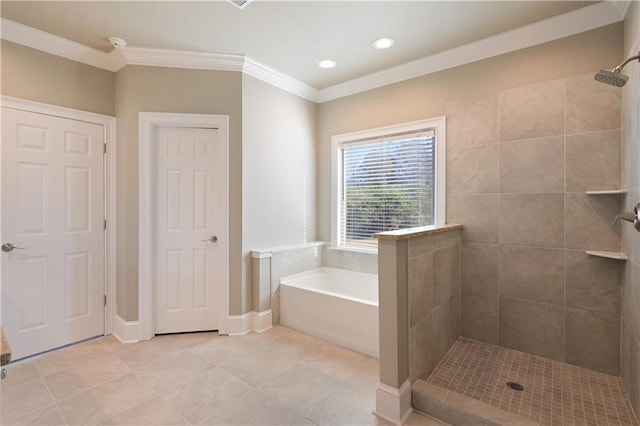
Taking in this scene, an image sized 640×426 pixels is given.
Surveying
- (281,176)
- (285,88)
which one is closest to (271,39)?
(285,88)

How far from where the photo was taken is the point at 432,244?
88.4 inches

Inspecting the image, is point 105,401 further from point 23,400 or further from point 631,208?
point 631,208

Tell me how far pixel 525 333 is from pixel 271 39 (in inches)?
128

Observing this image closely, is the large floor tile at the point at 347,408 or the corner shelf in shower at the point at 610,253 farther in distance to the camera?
the corner shelf in shower at the point at 610,253

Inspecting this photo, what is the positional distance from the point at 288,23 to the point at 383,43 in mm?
862

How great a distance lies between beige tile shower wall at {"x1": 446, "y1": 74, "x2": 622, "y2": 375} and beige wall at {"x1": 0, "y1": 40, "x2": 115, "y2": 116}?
3.32m

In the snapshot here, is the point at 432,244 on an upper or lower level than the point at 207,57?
lower

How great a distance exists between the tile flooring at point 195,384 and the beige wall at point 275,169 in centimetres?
70

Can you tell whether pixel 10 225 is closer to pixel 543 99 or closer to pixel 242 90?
pixel 242 90

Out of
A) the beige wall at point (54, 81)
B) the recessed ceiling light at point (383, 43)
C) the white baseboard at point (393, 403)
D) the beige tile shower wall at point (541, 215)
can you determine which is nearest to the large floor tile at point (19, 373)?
the beige wall at point (54, 81)

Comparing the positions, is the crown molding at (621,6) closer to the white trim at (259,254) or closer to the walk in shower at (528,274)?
the walk in shower at (528,274)

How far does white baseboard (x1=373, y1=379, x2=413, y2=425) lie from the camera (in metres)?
1.83

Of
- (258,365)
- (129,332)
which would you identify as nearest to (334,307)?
(258,365)

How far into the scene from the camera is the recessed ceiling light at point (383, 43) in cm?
268
